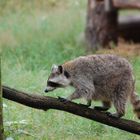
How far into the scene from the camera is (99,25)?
46.7 feet

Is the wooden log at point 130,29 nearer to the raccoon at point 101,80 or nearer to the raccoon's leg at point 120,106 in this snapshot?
the raccoon at point 101,80

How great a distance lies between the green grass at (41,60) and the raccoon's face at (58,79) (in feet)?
2.27

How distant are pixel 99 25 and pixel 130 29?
1.23 metres

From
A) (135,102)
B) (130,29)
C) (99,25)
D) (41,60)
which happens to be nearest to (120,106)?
(135,102)

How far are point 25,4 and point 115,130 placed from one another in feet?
31.3

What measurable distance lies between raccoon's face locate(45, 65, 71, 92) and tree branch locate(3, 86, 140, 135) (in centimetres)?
53

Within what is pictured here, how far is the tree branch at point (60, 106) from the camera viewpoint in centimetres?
721

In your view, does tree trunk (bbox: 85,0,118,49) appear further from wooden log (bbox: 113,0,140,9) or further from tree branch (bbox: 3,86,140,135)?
tree branch (bbox: 3,86,140,135)

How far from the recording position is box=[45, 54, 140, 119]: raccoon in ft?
25.0

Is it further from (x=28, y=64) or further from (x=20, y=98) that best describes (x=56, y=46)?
(x=20, y=98)

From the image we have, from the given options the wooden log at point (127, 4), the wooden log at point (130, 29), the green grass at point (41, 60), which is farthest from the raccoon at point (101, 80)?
the wooden log at point (130, 29)

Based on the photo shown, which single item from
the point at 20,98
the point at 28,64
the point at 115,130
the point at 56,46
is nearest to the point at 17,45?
the point at 56,46

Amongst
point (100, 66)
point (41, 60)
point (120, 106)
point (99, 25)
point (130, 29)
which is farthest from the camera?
point (130, 29)

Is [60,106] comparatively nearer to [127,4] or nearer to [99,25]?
[127,4]
